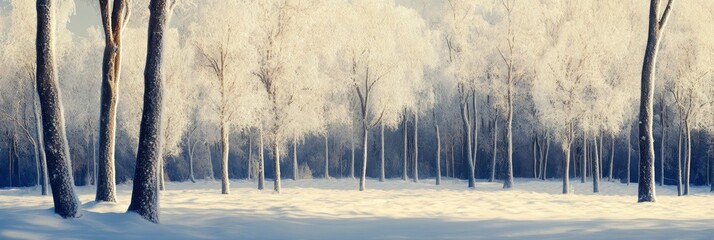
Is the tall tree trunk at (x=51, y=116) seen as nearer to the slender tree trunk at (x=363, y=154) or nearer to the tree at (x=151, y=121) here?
the tree at (x=151, y=121)

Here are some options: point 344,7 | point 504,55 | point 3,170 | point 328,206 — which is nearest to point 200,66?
point 344,7

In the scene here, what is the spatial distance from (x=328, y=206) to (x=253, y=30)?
11361 mm

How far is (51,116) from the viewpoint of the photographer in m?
10.2

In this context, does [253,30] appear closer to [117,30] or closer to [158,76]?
[117,30]

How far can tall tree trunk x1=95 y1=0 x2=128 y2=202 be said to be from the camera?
13.7 m

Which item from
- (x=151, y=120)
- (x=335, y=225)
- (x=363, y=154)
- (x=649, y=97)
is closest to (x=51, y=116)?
(x=151, y=120)

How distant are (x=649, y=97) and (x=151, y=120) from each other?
558 inches

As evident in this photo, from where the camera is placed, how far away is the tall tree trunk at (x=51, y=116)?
10.2 metres

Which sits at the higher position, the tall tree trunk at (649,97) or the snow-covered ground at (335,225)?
the tall tree trunk at (649,97)

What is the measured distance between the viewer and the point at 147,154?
10.8 m

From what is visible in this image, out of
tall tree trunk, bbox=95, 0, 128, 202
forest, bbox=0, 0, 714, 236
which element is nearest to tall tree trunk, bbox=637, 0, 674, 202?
forest, bbox=0, 0, 714, 236

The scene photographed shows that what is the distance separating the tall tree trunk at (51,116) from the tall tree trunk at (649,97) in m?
15.3

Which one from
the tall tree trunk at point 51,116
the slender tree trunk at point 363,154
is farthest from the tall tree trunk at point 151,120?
the slender tree trunk at point 363,154

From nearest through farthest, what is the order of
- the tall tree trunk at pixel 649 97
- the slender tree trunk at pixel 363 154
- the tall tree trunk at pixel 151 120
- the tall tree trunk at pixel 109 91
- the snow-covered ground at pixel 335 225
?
the snow-covered ground at pixel 335 225 < the tall tree trunk at pixel 151 120 < the tall tree trunk at pixel 109 91 < the tall tree trunk at pixel 649 97 < the slender tree trunk at pixel 363 154
